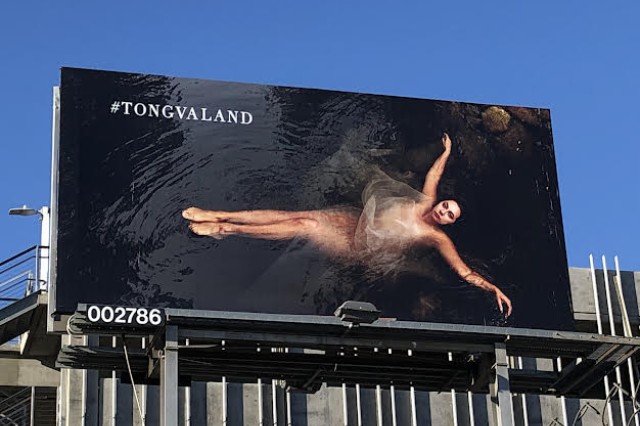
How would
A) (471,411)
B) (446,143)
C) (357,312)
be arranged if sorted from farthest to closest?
(471,411) < (446,143) < (357,312)

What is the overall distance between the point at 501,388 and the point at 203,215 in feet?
18.1

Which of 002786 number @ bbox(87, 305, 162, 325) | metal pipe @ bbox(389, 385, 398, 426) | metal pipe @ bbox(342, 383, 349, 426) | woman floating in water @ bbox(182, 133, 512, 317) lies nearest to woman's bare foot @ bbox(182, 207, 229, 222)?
woman floating in water @ bbox(182, 133, 512, 317)

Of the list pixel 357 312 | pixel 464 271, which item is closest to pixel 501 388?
pixel 464 271

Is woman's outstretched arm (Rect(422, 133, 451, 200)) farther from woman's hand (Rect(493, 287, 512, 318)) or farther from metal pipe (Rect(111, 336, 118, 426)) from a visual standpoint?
metal pipe (Rect(111, 336, 118, 426))

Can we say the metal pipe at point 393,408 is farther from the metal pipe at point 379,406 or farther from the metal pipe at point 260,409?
the metal pipe at point 260,409

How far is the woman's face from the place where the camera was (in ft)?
73.4

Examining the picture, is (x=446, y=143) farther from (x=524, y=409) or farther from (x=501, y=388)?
(x=524, y=409)

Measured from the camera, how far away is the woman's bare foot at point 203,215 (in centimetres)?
2106

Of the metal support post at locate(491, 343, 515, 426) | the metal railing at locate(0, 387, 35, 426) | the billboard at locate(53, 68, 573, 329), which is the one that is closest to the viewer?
the billboard at locate(53, 68, 573, 329)

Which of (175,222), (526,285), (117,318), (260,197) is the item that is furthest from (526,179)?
(117,318)

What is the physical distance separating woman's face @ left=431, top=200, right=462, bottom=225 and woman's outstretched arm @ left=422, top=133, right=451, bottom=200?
0.20m

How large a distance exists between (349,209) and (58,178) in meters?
4.72

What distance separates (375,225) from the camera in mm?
22016

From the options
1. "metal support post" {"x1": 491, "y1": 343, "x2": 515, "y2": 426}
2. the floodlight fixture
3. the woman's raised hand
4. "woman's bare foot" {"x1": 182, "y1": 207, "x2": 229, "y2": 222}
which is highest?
the woman's raised hand
